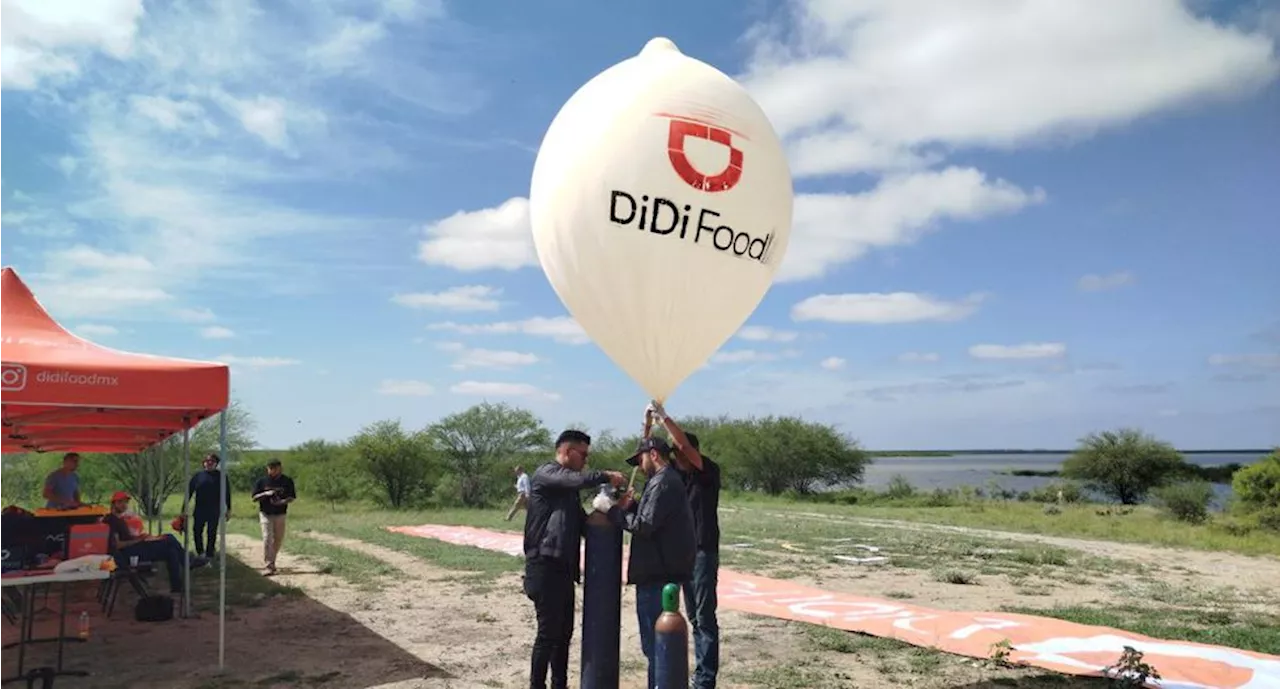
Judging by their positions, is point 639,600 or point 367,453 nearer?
Result: point 639,600

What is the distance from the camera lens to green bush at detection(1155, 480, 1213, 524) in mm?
26922

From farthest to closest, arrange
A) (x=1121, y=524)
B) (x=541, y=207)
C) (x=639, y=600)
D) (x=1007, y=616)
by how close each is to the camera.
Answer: (x=1121, y=524), (x=1007, y=616), (x=541, y=207), (x=639, y=600)

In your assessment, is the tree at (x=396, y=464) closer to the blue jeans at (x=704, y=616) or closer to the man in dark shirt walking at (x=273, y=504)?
the man in dark shirt walking at (x=273, y=504)

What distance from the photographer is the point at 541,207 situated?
19.5 ft

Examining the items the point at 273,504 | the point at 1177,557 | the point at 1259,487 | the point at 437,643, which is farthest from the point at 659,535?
the point at 1259,487

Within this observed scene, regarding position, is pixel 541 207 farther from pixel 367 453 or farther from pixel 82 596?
pixel 367 453

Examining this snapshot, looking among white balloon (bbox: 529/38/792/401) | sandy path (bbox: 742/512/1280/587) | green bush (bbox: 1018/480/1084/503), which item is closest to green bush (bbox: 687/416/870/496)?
green bush (bbox: 1018/480/1084/503)

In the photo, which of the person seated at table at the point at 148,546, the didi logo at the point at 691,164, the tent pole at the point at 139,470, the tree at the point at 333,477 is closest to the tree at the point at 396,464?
the tree at the point at 333,477

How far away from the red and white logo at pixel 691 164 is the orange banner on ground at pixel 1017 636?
4.58m

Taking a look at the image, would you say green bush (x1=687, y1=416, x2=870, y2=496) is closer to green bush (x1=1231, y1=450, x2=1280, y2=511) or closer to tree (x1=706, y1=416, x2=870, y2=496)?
tree (x1=706, y1=416, x2=870, y2=496)

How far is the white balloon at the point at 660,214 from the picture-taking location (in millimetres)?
5418

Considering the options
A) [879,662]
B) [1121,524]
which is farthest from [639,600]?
→ [1121,524]

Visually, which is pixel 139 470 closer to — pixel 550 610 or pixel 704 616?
pixel 550 610

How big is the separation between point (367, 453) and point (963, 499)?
2792 cm
